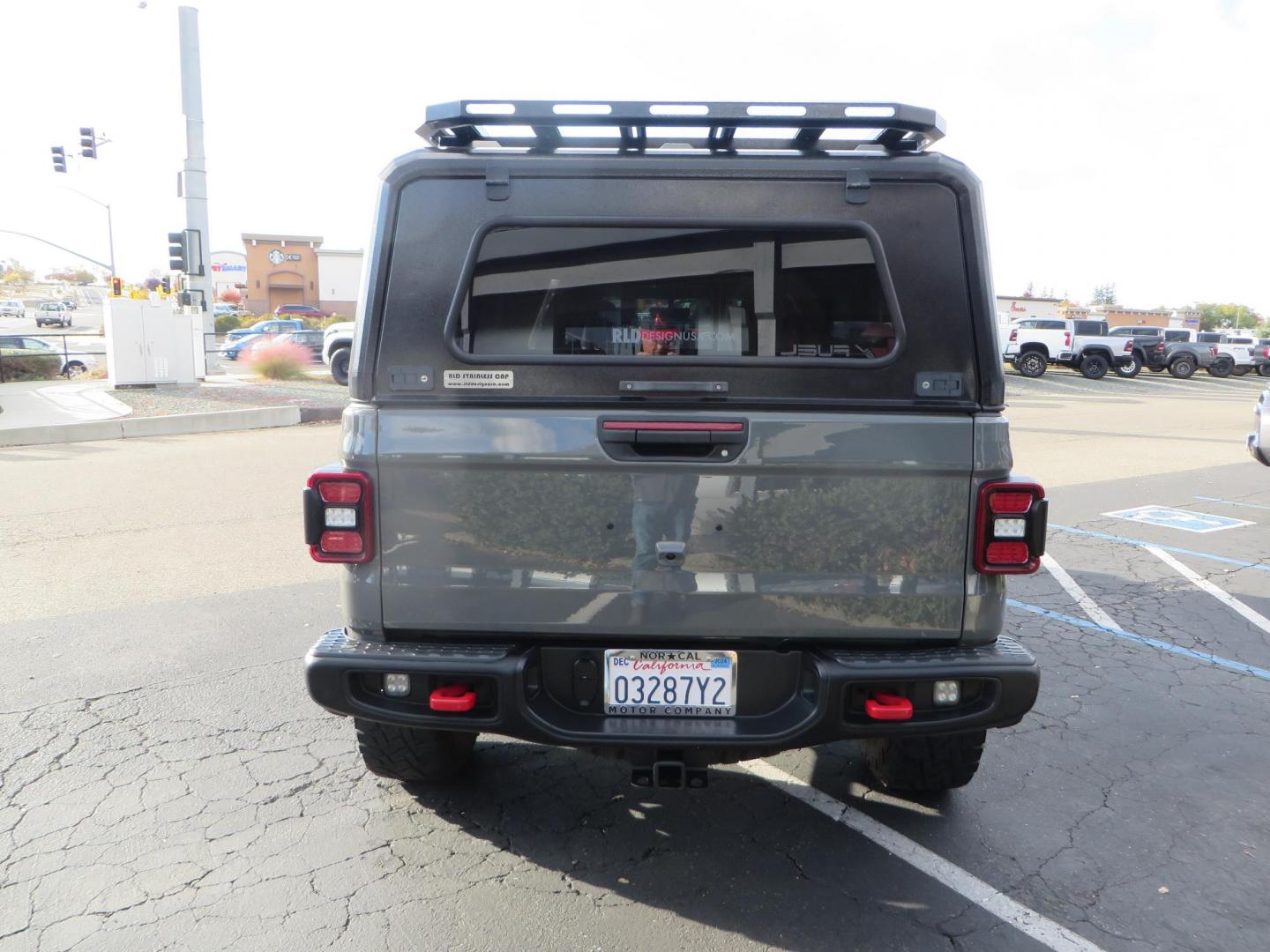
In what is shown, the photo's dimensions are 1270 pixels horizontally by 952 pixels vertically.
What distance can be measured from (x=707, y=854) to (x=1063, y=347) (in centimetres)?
3516

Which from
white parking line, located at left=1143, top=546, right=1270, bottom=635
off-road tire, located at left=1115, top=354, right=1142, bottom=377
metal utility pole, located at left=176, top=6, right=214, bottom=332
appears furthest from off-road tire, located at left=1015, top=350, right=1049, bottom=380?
white parking line, located at left=1143, top=546, right=1270, bottom=635

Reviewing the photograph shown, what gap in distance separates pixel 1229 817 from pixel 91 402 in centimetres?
1789

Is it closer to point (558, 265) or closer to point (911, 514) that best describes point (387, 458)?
point (558, 265)

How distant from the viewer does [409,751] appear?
10.5 feet

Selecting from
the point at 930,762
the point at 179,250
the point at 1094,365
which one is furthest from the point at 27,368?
the point at 1094,365

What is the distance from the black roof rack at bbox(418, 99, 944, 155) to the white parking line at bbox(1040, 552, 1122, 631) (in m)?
3.31

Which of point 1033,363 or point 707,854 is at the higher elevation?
point 1033,363

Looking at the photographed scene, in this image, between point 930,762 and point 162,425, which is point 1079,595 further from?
point 162,425

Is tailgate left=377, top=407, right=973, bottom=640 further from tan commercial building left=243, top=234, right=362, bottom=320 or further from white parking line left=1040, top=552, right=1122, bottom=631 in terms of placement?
tan commercial building left=243, top=234, right=362, bottom=320

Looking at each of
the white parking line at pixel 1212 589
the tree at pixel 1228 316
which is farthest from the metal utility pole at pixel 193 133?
the tree at pixel 1228 316

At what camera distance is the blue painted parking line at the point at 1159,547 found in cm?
714

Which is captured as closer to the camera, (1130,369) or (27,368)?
(27,368)

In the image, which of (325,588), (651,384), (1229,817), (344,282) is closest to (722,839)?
(651,384)

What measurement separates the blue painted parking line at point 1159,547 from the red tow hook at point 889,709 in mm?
5784
